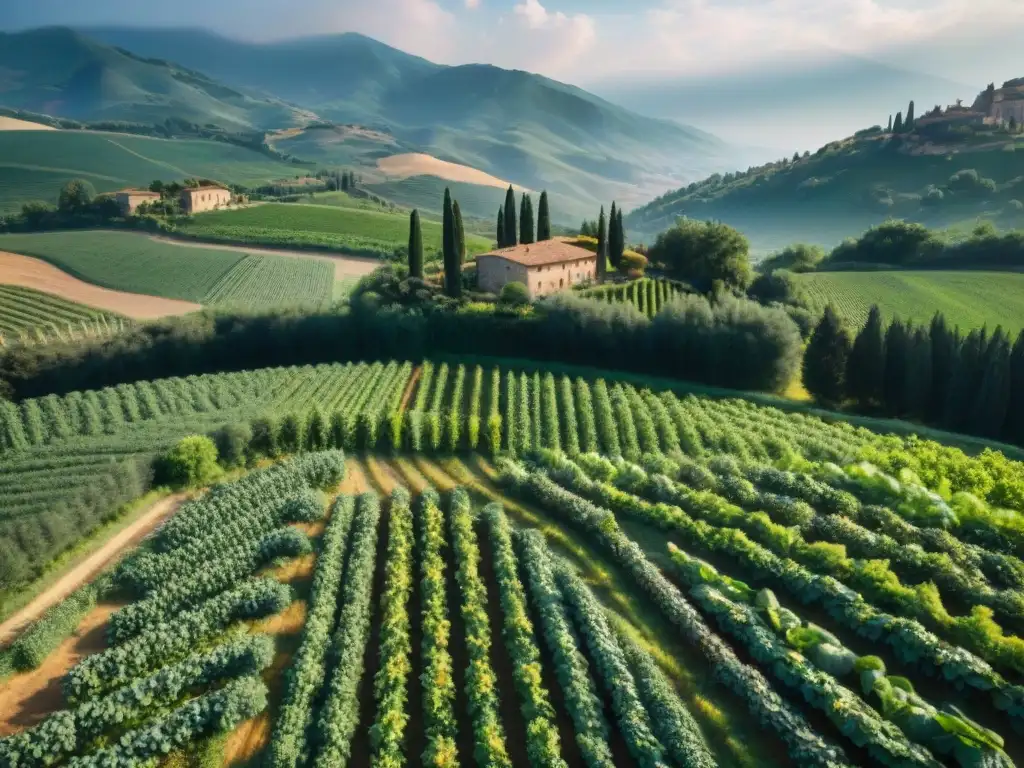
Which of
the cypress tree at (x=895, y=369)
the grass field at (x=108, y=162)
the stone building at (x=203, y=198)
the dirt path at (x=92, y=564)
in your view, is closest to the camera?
the dirt path at (x=92, y=564)

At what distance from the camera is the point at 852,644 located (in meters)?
17.9

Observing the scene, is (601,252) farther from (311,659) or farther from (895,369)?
(311,659)

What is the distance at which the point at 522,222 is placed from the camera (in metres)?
56.8

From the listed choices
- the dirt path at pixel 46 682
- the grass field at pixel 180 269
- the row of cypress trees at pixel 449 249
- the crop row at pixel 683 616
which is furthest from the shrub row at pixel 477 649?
the grass field at pixel 180 269

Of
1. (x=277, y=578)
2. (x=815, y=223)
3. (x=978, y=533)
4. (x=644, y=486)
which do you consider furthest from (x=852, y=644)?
(x=815, y=223)

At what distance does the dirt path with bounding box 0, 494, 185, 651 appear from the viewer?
63.3 feet

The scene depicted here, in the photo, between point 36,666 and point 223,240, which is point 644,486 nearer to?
point 36,666

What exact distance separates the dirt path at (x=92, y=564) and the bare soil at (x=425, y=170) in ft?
517

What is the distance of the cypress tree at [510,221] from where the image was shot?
185 ft

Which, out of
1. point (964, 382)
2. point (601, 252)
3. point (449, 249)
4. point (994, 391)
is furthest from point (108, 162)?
point (994, 391)

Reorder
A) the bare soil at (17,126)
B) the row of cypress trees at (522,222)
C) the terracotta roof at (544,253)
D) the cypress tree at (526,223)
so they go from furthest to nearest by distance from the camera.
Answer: the bare soil at (17,126)
the cypress tree at (526,223)
the row of cypress trees at (522,222)
the terracotta roof at (544,253)

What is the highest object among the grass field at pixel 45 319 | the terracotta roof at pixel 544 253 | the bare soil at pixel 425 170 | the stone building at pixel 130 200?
the bare soil at pixel 425 170

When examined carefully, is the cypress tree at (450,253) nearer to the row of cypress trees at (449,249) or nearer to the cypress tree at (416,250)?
the row of cypress trees at (449,249)

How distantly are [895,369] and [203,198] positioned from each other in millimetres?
85459
